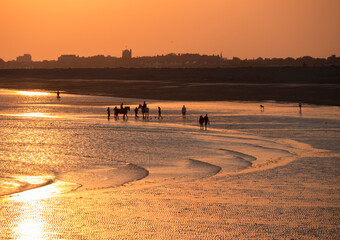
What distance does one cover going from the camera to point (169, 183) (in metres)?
19.2

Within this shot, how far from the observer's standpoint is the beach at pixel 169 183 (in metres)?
13.7

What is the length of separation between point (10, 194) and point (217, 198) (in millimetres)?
6078

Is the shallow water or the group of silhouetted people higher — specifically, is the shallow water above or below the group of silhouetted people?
below

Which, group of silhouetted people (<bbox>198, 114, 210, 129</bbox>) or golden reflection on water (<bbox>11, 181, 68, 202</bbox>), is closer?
golden reflection on water (<bbox>11, 181, 68, 202</bbox>)

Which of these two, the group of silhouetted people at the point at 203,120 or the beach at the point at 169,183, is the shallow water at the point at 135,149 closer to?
the beach at the point at 169,183

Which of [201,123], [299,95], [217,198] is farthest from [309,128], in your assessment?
[299,95]

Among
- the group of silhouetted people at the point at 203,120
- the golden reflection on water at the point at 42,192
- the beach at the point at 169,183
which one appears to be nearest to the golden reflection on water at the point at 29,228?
the beach at the point at 169,183

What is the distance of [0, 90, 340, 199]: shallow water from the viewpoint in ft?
66.6

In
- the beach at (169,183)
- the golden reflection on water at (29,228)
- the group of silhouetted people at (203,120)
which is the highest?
the group of silhouetted people at (203,120)

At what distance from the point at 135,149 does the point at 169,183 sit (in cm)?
828

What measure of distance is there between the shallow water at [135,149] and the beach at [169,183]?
5 centimetres

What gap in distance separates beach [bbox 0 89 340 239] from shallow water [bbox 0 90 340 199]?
45mm

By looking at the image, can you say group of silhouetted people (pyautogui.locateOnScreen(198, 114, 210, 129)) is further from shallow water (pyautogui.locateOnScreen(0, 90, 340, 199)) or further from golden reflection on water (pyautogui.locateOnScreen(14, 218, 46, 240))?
golden reflection on water (pyautogui.locateOnScreen(14, 218, 46, 240))

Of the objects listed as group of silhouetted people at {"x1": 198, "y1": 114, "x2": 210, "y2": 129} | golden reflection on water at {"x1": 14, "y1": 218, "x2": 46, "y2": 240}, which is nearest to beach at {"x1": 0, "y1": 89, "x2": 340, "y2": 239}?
golden reflection on water at {"x1": 14, "y1": 218, "x2": 46, "y2": 240}
